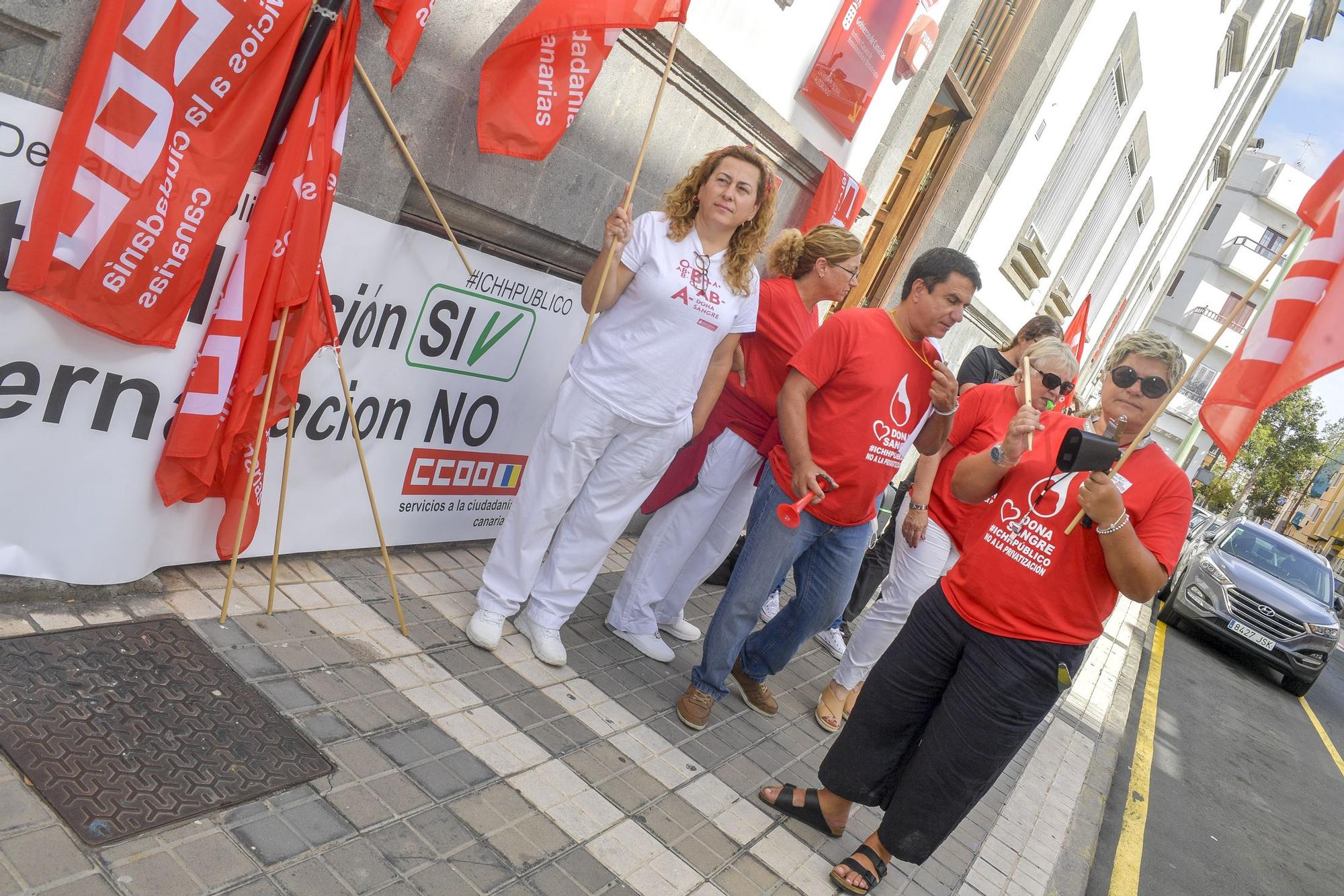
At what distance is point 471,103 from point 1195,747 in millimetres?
7104

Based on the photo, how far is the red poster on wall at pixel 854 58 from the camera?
266 inches

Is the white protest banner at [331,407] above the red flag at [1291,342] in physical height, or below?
below

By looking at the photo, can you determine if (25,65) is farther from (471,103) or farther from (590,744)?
(590,744)

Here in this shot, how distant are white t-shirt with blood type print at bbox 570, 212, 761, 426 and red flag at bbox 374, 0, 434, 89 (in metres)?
1.02

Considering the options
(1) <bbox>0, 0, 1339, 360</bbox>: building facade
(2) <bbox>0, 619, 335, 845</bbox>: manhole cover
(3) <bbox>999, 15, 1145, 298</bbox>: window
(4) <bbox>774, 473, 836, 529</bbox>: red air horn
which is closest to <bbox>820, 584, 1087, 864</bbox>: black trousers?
(4) <bbox>774, 473, 836, 529</bbox>: red air horn

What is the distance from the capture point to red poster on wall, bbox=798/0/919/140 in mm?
6754

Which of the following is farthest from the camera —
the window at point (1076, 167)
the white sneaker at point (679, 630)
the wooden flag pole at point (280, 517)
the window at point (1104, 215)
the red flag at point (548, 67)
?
the window at point (1104, 215)

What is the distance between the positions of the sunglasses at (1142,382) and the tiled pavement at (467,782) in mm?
1896

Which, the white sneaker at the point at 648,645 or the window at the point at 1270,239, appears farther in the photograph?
the window at the point at 1270,239

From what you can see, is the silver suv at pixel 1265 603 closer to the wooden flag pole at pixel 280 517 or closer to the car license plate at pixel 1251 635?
the car license plate at pixel 1251 635

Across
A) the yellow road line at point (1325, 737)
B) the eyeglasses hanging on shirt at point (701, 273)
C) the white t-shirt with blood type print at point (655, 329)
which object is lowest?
the yellow road line at point (1325, 737)

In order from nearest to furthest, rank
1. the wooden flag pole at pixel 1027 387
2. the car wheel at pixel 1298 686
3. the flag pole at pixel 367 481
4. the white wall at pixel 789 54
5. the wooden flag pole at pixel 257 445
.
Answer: the wooden flag pole at pixel 1027 387
the wooden flag pole at pixel 257 445
the flag pole at pixel 367 481
the white wall at pixel 789 54
the car wheel at pixel 1298 686

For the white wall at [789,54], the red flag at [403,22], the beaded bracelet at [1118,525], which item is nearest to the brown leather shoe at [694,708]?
the beaded bracelet at [1118,525]

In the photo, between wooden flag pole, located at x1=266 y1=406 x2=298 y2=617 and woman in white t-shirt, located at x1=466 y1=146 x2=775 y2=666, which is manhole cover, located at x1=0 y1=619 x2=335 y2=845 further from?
woman in white t-shirt, located at x1=466 y1=146 x2=775 y2=666
